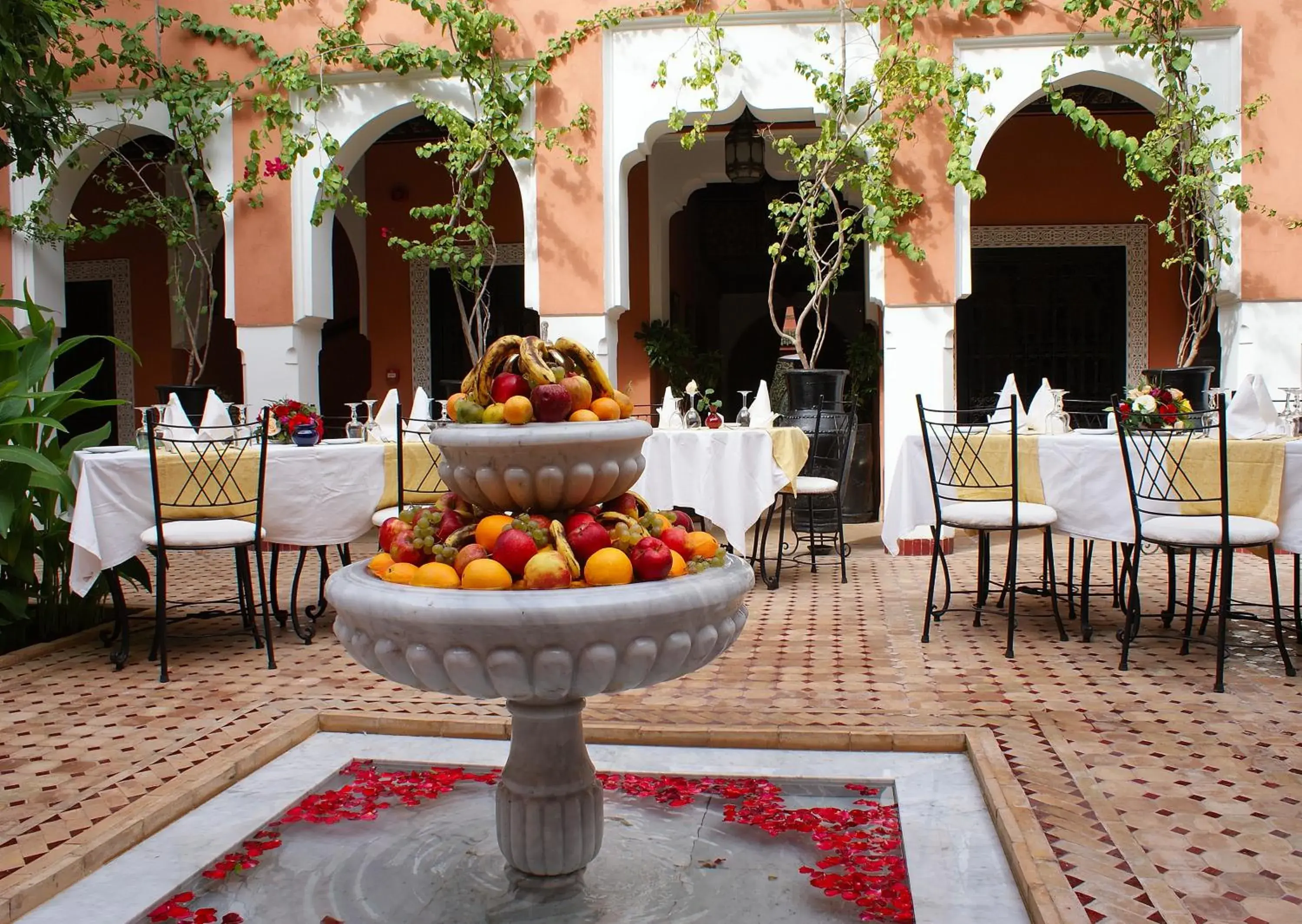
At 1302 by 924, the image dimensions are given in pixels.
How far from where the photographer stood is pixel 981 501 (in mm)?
4602

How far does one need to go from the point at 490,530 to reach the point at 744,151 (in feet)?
22.4

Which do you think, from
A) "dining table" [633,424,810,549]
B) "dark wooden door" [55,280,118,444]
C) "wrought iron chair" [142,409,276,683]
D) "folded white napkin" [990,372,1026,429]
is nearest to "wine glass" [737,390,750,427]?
"dining table" [633,424,810,549]

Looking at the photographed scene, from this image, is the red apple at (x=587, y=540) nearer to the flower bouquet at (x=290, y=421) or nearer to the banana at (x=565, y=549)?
the banana at (x=565, y=549)

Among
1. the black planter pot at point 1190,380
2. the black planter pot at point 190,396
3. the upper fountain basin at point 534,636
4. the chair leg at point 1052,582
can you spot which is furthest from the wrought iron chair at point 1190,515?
the black planter pot at point 190,396

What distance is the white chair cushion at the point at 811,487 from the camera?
5828 mm

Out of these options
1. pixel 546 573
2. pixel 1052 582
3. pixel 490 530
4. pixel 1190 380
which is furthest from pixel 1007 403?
pixel 546 573

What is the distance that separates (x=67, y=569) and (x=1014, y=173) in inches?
313

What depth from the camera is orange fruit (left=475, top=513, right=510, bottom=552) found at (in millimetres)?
2074

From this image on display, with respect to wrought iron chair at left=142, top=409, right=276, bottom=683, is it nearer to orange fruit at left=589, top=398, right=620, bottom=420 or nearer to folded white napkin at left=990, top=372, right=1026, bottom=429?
orange fruit at left=589, top=398, right=620, bottom=420

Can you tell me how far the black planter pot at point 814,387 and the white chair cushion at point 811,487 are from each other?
1.42 m

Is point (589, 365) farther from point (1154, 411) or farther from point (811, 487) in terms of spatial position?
point (811, 487)

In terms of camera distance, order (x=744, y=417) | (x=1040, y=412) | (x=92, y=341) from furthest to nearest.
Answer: (x=92, y=341) < (x=744, y=417) < (x=1040, y=412)

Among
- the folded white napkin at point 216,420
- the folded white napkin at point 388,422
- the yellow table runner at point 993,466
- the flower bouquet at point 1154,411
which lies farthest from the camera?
the folded white napkin at point 388,422

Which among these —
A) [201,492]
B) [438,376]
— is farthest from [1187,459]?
[438,376]
